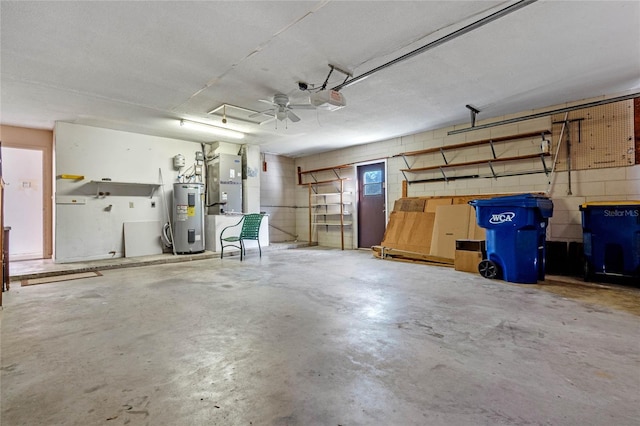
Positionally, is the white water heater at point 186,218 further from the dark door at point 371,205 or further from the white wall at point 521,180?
the white wall at point 521,180

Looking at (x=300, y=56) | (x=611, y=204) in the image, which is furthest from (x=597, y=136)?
(x=300, y=56)

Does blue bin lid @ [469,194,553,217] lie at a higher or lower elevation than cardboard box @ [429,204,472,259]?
higher

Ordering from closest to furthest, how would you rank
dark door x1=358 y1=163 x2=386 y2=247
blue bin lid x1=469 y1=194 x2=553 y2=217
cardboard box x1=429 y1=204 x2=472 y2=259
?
blue bin lid x1=469 y1=194 x2=553 y2=217 → cardboard box x1=429 y1=204 x2=472 y2=259 → dark door x1=358 y1=163 x2=386 y2=247

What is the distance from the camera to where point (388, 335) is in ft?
7.24

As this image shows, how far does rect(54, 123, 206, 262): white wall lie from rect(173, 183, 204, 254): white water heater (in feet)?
1.64

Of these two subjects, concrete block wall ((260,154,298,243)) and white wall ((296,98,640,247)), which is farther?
concrete block wall ((260,154,298,243))

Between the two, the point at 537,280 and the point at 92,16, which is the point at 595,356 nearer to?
the point at 537,280

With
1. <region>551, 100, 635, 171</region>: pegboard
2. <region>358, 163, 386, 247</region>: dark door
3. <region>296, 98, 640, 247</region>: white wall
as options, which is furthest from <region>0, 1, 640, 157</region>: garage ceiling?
<region>358, 163, 386, 247</region>: dark door

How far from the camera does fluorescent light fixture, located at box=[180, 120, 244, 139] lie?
539 centimetres

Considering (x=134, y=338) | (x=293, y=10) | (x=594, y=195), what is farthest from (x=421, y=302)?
(x=594, y=195)

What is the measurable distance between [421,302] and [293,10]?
9.41 feet

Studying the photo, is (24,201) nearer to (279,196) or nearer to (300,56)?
(279,196)

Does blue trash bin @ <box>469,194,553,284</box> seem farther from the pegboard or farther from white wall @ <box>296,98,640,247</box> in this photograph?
the pegboard

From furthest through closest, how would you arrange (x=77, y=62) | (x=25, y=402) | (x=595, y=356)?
(x=77, y=62) → (x=595, y=356) → (x=25, y=402)
